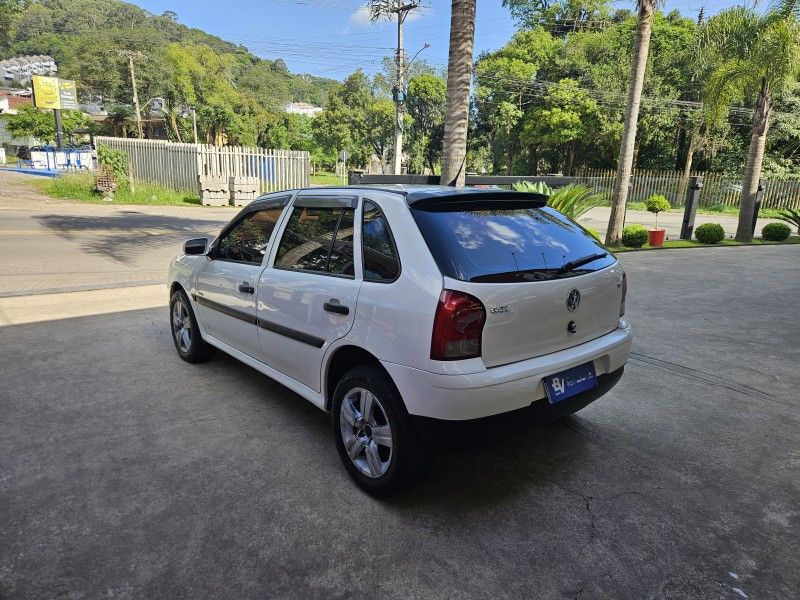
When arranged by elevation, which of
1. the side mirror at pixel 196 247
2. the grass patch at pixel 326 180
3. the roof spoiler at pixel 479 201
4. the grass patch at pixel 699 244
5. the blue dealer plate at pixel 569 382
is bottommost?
the grass patch at pixel 699 244

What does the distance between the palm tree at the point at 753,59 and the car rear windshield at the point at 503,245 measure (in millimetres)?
14371

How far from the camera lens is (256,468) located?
3.04m

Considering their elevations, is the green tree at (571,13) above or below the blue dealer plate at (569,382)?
above

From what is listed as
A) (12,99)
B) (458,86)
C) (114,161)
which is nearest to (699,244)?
(458,86)

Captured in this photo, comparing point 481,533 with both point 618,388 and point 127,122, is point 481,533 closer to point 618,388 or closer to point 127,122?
point 618,388

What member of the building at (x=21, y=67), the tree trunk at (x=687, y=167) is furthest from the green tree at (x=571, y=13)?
the building at (x=21, y=67)

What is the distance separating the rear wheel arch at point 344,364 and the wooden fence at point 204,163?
1993cm

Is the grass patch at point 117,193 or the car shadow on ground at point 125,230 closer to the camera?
the car shadow on ground at point 125,230

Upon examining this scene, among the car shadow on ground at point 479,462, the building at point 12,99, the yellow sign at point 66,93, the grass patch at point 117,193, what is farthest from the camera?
the building at point 12,99

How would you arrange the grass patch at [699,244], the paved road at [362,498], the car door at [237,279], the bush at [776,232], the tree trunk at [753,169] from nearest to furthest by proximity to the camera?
the paved road at [362,498], the car door at [237,279], the grass patch at [699,244], the tree trunk at [753,169], the bush at [776,232]

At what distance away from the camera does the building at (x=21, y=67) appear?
9650cm

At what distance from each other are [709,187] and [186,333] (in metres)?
32.5

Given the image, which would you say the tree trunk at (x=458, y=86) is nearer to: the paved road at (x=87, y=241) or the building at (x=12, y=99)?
the paved road at (x=87, y=241)

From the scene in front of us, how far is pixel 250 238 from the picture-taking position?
12.8 ft
